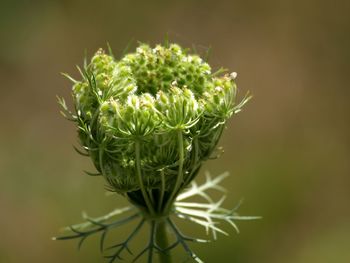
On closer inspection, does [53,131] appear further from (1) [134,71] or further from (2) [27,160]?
(1) [134,71]

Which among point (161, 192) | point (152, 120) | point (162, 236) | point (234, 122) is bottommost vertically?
point (162, 236)

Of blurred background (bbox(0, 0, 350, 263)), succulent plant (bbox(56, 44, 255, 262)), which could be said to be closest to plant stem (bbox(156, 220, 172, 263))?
succulent plant (bbox(56, 44, 255, 262))

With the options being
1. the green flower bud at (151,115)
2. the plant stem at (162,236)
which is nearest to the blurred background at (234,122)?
the green flower bud at (151,115)

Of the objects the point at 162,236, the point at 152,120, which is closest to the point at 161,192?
the point at 162,236

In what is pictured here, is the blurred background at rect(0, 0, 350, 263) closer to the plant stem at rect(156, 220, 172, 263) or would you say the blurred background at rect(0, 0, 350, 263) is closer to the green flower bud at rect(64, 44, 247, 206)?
the green flower bud at rect(64, 44, 247, 206)

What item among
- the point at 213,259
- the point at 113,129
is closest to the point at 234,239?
the point at 213,259

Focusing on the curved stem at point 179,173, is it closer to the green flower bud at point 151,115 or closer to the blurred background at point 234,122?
the green flower bud at point 151,115

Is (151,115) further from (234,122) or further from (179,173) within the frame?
(234,122)
